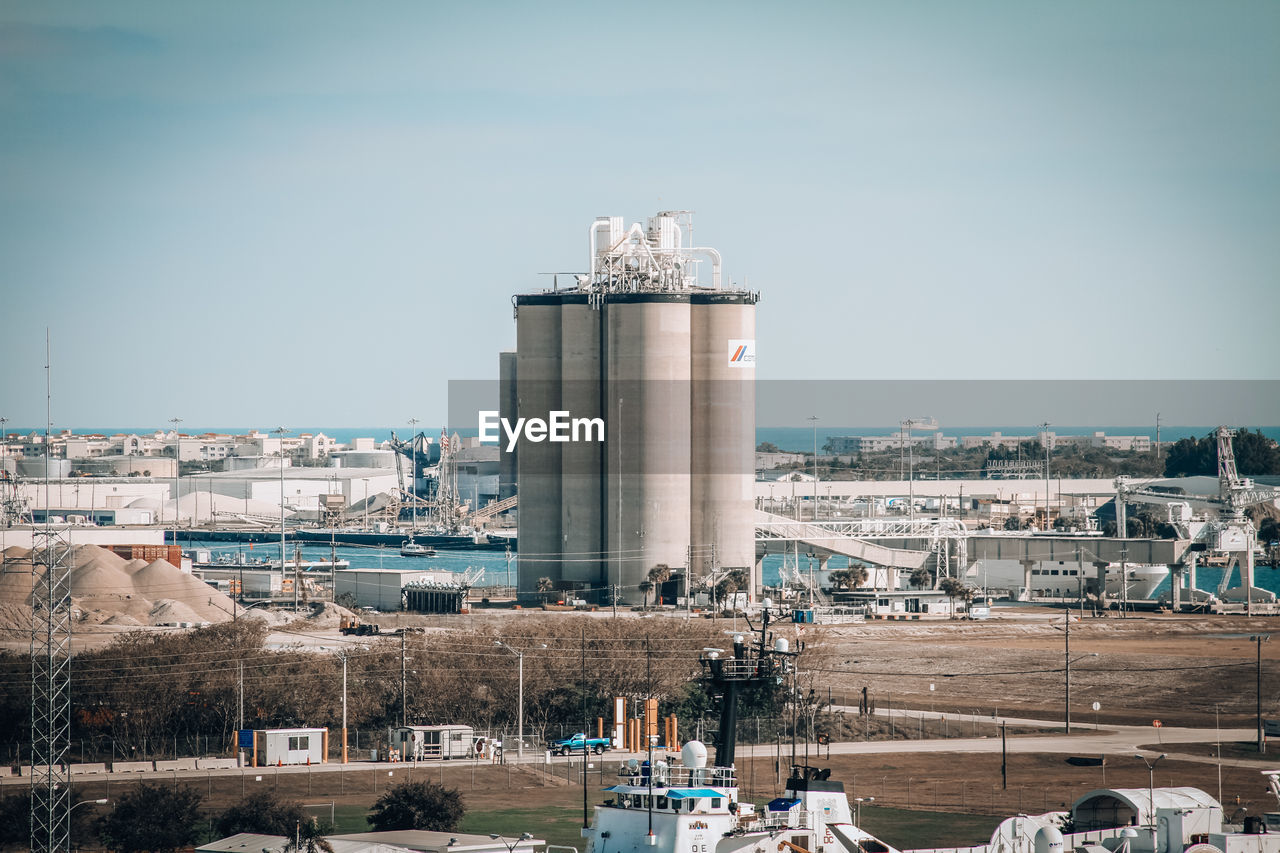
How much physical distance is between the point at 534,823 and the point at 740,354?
181ft

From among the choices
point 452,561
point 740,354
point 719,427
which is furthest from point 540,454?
point 452,561

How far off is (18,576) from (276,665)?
2600 cm

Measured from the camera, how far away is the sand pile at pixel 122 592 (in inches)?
3120

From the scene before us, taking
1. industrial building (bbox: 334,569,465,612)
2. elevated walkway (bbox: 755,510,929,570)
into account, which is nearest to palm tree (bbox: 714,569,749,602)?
elevated walkway (bbox: 755,510,929,570)

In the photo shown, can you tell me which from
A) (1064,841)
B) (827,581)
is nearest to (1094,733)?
(1064,841)

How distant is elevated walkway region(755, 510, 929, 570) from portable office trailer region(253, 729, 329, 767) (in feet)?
197

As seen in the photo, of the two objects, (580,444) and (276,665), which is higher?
(580,444)

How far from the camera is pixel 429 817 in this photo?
4116 centimetres

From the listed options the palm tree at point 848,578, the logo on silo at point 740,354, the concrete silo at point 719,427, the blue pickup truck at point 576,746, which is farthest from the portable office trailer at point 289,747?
the palm tree at point 848,578

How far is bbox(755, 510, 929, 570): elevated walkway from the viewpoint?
112m

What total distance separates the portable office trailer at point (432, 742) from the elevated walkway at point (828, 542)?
56905 mm

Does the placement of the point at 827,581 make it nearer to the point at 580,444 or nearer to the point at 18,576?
the point at 580,444

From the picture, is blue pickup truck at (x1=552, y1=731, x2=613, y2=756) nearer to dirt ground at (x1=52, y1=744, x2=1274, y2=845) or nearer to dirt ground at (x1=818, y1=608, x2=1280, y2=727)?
dirt ground at (x1=52, y1=744, x2=1274, y2=845)

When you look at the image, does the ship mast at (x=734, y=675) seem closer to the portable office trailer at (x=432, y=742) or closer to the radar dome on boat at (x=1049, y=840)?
the radar dome on boat at (x=1049, y=840)
